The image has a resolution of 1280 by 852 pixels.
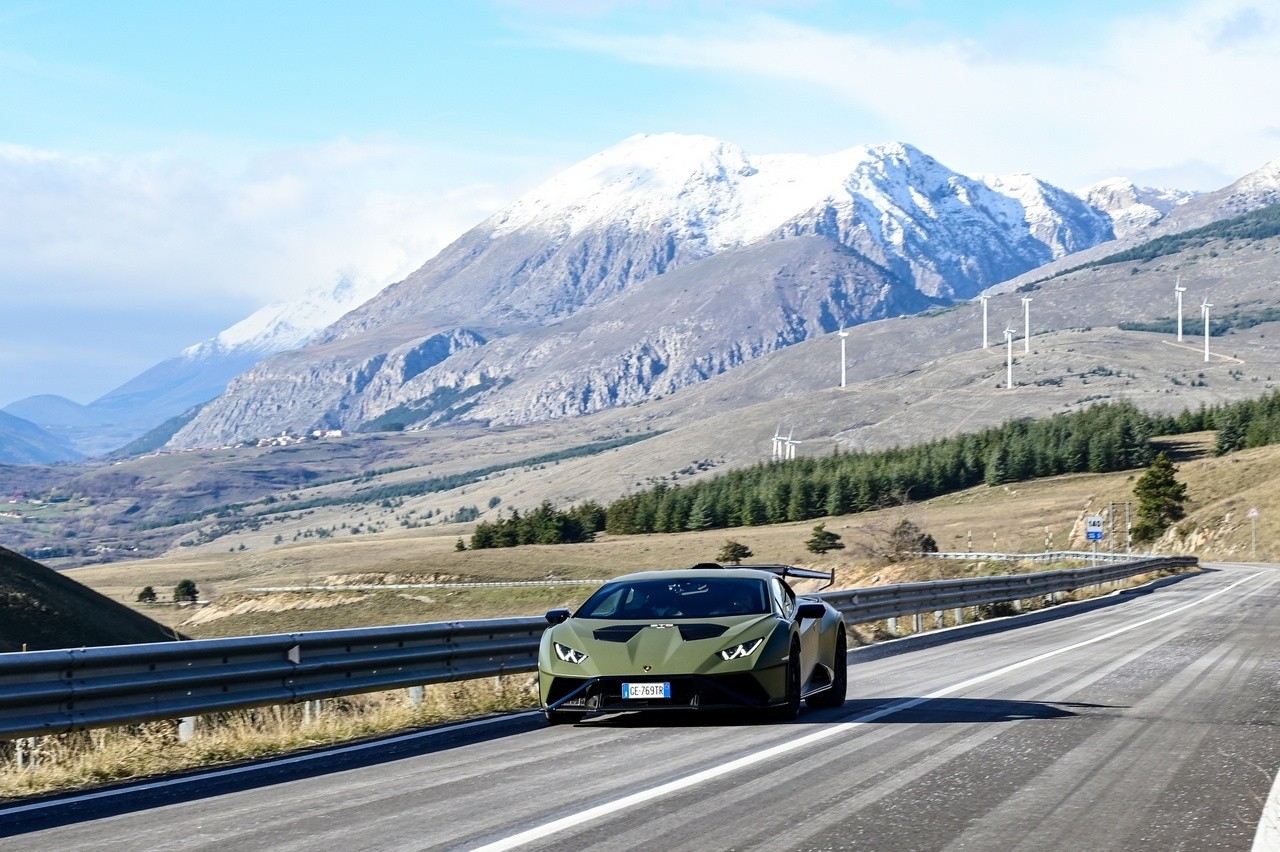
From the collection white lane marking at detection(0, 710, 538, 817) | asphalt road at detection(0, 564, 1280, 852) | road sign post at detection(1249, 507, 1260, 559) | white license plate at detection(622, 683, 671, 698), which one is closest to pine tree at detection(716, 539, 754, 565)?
road sign post at detection(1249, 507, 1260, 559)

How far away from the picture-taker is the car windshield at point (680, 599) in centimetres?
1305

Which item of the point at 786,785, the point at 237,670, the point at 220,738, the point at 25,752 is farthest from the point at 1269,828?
the point at 25,752

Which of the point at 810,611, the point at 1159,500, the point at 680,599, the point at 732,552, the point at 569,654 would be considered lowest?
the point at 732,552

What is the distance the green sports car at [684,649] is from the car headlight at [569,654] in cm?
1

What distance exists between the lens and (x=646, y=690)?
39.8 feet

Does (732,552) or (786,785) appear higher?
(786,785)

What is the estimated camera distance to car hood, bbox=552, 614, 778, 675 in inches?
480

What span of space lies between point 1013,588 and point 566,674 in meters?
23.8

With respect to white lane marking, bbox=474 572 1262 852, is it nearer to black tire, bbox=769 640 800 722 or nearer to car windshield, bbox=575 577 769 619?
black tire, bbox=769 640 800 722

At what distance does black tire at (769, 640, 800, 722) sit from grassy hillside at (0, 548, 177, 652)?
18.0 m

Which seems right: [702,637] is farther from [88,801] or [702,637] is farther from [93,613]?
[93,613]

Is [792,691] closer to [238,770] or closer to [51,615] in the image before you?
[238,770]

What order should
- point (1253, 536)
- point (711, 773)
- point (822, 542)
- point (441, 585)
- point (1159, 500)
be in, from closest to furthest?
point (711, 773), point (1253, 536), point (441, 585), point (1159, 500), point (822, 542)

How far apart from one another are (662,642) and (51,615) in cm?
2121
